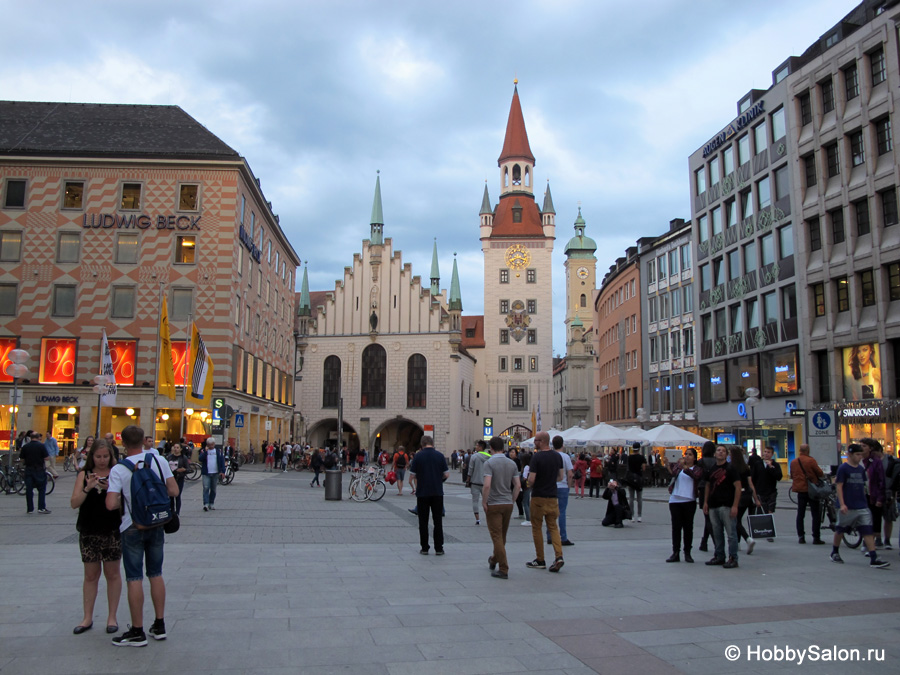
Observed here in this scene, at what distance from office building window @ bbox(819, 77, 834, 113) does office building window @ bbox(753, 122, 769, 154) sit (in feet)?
12.7

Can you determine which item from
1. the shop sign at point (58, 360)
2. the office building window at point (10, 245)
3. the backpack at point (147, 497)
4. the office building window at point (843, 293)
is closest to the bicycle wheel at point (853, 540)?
the backpack at point (147, 497)

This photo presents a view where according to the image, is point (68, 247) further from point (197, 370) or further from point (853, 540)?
point (853, 540)

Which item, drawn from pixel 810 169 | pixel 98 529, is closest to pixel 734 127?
pixel 810 169

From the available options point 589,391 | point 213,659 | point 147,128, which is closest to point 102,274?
point 147,128

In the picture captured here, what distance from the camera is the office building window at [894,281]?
27206 mm

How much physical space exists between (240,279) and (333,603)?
1382 inches

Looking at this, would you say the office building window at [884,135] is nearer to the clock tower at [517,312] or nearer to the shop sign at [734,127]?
the shop sign at [734,127]

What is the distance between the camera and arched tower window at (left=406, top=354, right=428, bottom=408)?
65.6m

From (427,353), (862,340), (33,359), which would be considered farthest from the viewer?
(427,353)

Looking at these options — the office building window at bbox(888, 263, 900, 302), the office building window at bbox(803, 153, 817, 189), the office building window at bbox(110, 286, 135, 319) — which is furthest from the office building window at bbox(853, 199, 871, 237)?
the office building window at bbox(110, 286, 135, 319)

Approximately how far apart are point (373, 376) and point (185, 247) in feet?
97.6

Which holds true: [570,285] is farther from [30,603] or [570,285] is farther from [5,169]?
[30,603]

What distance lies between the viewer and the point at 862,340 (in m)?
28.7

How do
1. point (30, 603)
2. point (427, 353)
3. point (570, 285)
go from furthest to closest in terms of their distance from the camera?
point (570, 285) < point (427, 353) < point (30, 603)
